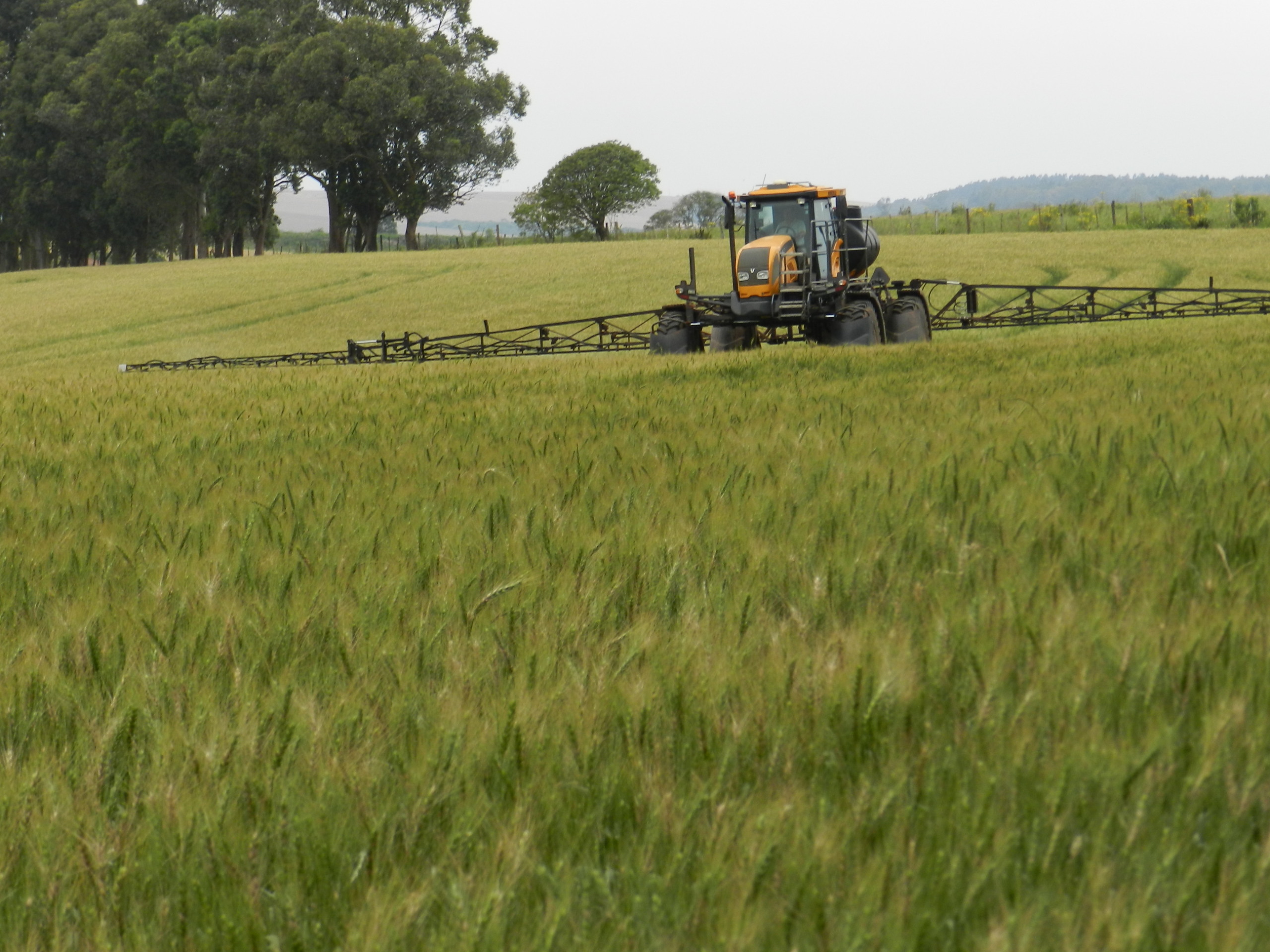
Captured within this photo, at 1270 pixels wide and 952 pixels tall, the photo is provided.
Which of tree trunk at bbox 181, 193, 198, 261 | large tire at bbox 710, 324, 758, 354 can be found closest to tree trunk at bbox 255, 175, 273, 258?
tree trunk at bbox 181, 193, 198, 261

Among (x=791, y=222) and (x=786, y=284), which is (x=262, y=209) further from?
(x=786, y=284)

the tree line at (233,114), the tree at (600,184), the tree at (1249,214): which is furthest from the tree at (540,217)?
the tree at (1249,214)

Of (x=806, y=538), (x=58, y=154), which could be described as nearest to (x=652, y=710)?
(x=806, y=538)

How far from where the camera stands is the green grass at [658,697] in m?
1.44

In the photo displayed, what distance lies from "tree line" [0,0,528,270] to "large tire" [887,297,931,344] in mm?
54927

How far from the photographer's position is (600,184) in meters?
102

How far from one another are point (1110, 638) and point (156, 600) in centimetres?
226

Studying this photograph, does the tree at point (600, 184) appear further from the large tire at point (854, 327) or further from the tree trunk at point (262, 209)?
the large tire at point (854, 327)

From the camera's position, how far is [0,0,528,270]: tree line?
230 feet

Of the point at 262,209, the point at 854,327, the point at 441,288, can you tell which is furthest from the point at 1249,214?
the point at 262,209

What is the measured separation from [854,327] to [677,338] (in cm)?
309

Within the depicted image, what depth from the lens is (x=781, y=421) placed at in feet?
20.6

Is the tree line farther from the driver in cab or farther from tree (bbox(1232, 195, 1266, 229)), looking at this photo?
the driver in cab

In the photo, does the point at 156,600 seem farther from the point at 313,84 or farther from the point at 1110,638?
the point at 313,84
